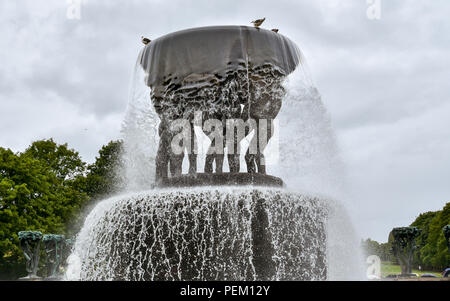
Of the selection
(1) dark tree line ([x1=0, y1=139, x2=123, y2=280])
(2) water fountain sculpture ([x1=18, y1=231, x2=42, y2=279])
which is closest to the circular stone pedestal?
(2) water fountain sculpture ([x1=18, y1=231, x2=42, y2=279])

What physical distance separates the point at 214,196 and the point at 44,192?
25.4m

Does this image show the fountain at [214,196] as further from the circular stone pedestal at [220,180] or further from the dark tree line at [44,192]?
the dark tree line at [44,192]

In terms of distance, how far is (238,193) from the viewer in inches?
357

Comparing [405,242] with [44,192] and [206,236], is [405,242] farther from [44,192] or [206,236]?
[44,192]

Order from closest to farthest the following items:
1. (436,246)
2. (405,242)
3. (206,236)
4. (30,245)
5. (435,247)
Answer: (206,236) < (30,245) < (405,242) < (436,246) < (435,247)

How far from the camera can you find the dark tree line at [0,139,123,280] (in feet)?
96.9

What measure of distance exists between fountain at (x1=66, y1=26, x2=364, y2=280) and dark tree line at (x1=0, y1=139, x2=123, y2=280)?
1721 centimetres

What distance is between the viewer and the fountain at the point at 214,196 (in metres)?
8.91

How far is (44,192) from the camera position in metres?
31.9

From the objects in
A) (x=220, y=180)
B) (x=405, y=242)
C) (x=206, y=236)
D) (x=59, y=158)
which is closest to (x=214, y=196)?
(x=206, y=236)

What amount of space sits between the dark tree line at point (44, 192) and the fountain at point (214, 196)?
17.2 metres

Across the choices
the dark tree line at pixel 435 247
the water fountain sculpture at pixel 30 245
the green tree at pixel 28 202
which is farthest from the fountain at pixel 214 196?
the dark tree line at pixel 435 247

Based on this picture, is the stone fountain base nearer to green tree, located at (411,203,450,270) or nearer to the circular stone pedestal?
the circular stone pedestal

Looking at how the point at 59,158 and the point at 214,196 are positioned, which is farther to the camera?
the point at 59,158
